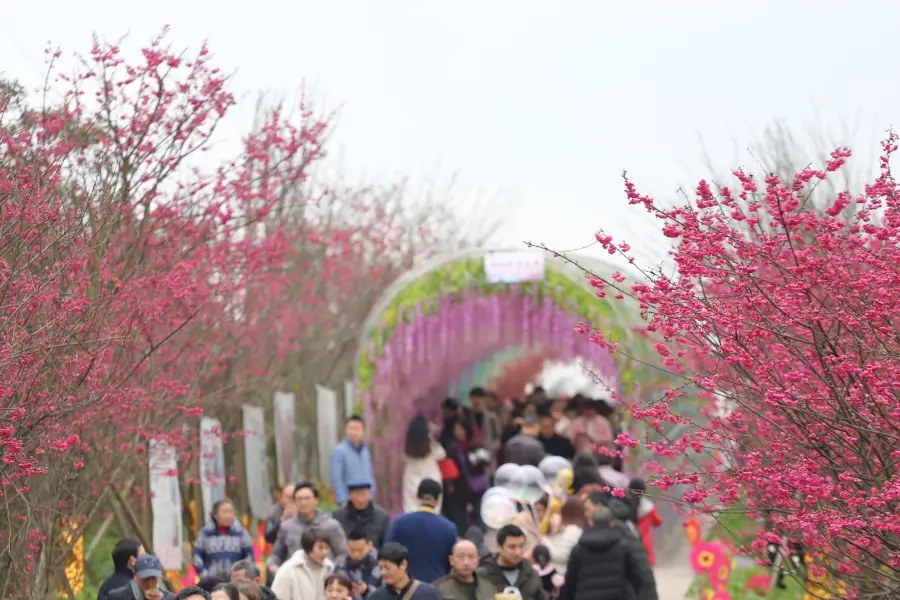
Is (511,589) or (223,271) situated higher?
(223,271)

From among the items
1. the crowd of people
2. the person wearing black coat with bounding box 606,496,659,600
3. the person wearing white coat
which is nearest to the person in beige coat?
the crowd of people

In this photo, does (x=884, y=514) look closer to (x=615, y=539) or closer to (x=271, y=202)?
(x=615, y=539)

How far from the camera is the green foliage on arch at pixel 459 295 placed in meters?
20.2

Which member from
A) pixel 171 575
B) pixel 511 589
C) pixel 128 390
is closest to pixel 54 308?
pixel 128 390

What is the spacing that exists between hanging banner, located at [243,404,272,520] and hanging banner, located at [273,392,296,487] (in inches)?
43.2

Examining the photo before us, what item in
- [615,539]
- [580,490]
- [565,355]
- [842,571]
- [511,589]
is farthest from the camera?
[565,355]

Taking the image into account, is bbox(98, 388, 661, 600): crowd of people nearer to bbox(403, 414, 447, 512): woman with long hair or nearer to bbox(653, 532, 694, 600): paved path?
bbox(653, 532, 694, 600): paved path

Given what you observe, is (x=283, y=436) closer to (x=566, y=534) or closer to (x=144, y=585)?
(x=566, y=534)

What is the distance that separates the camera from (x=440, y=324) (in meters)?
21.2

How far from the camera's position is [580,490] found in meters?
12.8

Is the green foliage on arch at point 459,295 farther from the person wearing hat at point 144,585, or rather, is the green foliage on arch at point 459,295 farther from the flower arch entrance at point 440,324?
the person wearing hat at point 144,585

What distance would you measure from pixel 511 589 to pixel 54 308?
3156 millimetres

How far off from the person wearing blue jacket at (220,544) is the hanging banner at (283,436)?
833cm

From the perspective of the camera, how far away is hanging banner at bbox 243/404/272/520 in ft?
59.1
